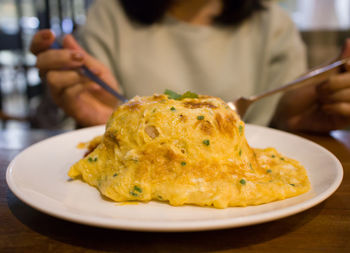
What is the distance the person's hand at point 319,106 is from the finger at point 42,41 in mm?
1517

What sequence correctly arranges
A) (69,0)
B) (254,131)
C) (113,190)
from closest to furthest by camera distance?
(113,190)
(254,131)
(69,0)

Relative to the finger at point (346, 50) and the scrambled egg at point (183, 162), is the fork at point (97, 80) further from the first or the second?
the finger at point (346, 50)

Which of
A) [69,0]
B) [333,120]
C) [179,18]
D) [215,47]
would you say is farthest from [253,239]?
[69,0]

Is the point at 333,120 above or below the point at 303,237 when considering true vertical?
below

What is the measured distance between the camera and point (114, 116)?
41.6 inches

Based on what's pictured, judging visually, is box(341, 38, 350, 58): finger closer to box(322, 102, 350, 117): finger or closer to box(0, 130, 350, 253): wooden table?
box(322, 102, 350, 117): finger

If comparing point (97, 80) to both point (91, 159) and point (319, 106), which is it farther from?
point (319, 106)

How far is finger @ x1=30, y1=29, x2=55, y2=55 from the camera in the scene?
5.41 ft

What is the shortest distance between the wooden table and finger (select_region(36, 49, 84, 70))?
97 centimetres

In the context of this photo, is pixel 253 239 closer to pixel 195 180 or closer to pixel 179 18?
pixel 195 180

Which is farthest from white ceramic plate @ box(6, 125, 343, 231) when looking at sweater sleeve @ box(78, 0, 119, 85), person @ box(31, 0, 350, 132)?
sweater sleeve @ box(78, 0, 119, 85)

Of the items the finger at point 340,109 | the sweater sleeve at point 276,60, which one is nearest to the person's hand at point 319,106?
the finger at point 340,109

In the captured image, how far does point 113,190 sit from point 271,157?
58cm

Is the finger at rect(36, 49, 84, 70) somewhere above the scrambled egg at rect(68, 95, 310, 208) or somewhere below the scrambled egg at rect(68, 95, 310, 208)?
above
